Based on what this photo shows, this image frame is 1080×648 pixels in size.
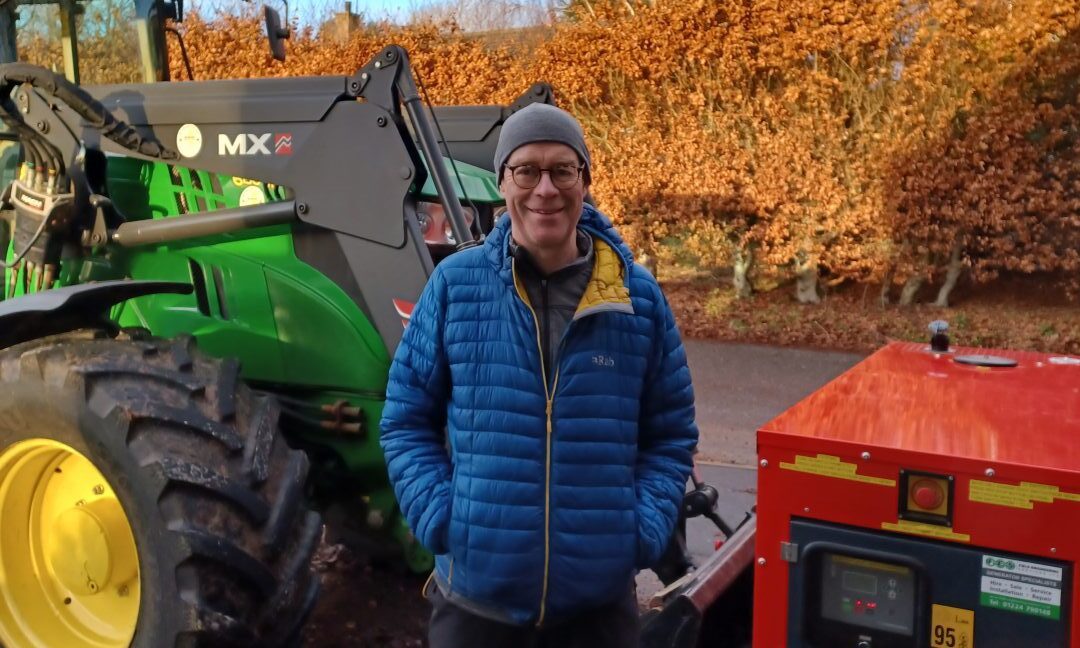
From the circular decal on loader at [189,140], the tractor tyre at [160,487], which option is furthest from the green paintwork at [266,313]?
the tractor tyre at [160,487]

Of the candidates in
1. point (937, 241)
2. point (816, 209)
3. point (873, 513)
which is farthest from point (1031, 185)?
point (873, 513)

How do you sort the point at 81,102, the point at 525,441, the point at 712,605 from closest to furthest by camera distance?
the point at 525,441 → the point at 712,605 → the point at 81,102

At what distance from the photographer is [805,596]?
232 cm

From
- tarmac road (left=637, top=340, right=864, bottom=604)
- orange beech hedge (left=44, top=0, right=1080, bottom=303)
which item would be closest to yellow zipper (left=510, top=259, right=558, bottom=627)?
tarmac road (left=637, top=340, right=864, bottom=604)

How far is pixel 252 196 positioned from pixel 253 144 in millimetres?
201

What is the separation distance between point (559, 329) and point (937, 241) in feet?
24.2

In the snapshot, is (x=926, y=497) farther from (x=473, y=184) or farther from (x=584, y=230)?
(x=473, y=184)

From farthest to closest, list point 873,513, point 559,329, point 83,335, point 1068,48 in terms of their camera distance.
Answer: point 1068,48 → point 83,335 → point 873,513 → point 559,329

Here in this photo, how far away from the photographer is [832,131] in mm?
8750

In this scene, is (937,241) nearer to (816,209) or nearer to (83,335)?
(816,209)

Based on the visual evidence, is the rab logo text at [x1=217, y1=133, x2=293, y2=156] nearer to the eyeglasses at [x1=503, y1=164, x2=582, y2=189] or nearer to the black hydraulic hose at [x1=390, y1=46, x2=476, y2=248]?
the black hydraulic hose at [x1=390, y1=46, x2=476, y2=248]

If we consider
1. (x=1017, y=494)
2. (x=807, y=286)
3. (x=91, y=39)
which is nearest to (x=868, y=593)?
(x=1017, y=494)

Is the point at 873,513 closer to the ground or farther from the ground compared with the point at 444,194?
closer to the ground

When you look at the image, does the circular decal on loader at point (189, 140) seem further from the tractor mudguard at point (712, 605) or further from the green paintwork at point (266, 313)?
the tractor mudguard at point (712, 605)
